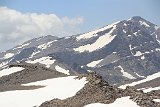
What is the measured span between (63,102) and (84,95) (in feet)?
12.0

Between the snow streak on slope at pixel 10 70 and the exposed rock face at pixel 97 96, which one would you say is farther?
the snow streak on slope at pixel 10 70

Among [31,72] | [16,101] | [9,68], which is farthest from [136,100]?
[9,68]

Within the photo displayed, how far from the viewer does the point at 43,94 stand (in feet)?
254

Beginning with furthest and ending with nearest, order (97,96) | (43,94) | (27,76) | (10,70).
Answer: (10,70) → (27,76) → (43,94) → (97,96)

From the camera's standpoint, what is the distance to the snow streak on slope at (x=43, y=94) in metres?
73.7

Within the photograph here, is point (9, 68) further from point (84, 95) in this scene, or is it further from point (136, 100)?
point (136, 100)

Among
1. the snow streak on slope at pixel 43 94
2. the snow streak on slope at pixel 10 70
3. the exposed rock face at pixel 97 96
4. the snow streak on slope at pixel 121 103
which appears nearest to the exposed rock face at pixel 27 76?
the snow streak on slope at pixel 10 70

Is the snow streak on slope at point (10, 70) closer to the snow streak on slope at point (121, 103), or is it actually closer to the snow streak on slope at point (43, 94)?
the snow streak on slope at point (43, 94)

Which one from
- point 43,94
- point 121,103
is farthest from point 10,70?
point 121,103

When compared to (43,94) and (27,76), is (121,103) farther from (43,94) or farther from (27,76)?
(27,76)

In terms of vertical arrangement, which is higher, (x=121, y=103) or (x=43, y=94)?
(x=43, y=94)

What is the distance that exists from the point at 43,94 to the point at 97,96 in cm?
1336

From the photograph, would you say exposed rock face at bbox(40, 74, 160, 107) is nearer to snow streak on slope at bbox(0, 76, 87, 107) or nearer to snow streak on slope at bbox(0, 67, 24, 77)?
snow streak on slope at bbox(0, 76, 87, 107)

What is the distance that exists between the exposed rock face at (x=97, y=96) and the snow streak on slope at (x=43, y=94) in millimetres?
1871
